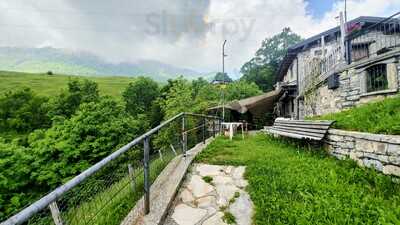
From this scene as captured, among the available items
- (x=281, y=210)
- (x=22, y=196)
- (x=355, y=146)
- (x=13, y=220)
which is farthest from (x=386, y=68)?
(x=22, y=196)

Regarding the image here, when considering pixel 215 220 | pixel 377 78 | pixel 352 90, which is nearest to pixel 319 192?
pixel 215 220

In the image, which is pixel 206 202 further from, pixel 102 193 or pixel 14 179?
pixel 14 179

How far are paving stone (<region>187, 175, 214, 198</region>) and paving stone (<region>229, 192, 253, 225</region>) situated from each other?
0.51 meters

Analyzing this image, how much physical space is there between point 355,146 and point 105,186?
384 cm

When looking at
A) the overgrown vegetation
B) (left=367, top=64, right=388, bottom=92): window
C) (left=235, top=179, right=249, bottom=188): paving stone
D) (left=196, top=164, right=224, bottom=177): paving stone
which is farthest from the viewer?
the overgrown vegetation

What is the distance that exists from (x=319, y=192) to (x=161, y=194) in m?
1.98

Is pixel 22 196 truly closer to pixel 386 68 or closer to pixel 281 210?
pixel 281 210

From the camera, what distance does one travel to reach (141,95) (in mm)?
29469

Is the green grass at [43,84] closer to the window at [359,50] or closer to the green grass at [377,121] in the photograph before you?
the window at [359,50]

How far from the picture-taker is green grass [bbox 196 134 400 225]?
7.82ft

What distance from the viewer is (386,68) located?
6.45 metres

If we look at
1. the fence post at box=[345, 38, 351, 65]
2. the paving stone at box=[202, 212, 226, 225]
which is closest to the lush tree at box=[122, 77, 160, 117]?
the fence post at box=[345, 38, 351, 65]

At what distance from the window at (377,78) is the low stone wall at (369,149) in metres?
3.30

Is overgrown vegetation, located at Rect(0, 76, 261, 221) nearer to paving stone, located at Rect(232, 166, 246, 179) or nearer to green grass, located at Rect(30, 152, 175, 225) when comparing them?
green grass, located at Rect(30, 152, 175, 225)
